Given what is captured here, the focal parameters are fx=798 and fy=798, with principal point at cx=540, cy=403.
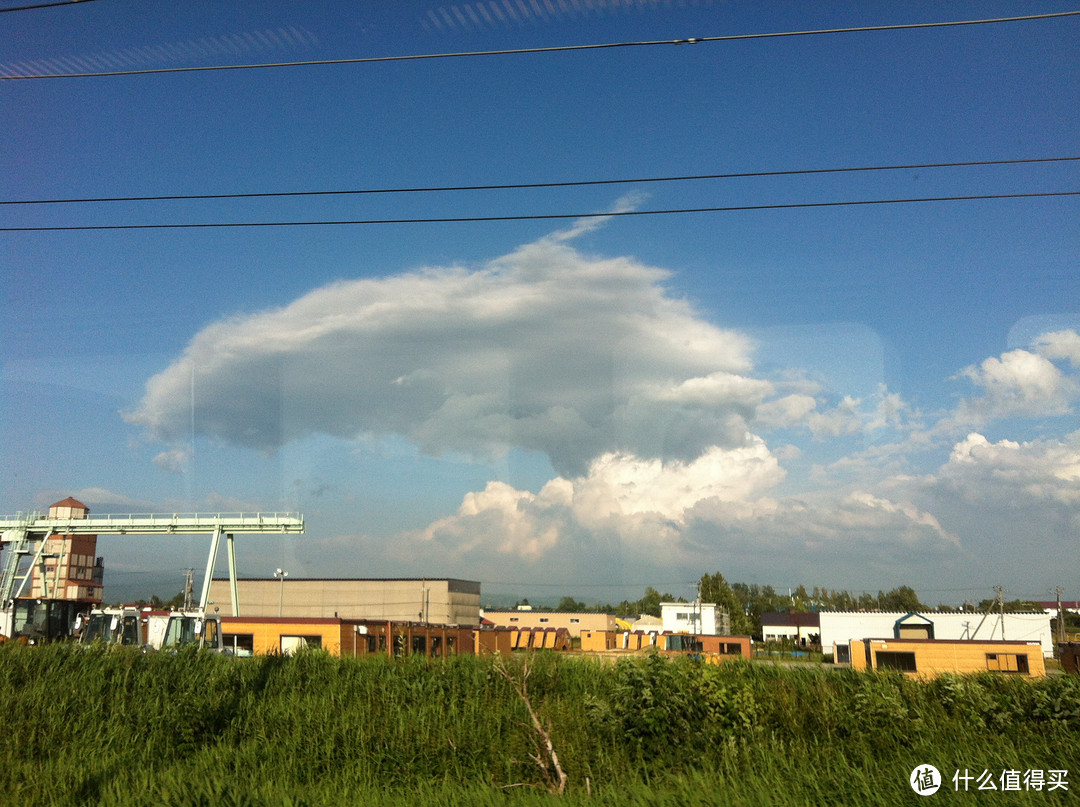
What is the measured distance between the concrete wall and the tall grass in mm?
50690

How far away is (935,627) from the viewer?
61094 mm

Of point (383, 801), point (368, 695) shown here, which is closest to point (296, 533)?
point (368, 695)

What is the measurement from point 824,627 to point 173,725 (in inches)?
2191

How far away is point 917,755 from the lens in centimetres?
1405

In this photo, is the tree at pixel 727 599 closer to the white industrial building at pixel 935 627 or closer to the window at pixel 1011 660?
the white industrial building at pixel 935 627

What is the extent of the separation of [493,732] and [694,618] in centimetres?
6323

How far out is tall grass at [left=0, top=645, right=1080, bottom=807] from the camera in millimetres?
13516

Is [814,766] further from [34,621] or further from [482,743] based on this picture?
[34,621]

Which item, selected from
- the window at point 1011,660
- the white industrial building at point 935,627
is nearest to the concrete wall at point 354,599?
the white industrial building at point 935,627

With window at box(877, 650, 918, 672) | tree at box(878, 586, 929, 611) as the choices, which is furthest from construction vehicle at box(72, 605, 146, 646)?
tree at box(878, 586, 929, 611)

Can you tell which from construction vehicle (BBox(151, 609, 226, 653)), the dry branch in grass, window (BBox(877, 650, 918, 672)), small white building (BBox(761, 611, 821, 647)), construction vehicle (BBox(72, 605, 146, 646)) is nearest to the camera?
the dry branch in grass

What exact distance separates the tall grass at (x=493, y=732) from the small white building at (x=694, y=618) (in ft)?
192

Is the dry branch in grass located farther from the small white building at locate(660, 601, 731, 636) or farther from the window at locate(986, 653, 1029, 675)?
the small white building at locate(660, 601, 731, 636)

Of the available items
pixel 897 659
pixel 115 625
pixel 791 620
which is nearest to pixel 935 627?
pixel 897 659
